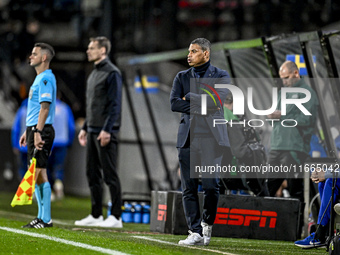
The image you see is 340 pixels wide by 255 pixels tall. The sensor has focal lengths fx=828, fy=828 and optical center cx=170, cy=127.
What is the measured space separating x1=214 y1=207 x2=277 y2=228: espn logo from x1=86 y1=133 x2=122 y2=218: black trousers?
64.5 inches

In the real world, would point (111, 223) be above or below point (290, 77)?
below

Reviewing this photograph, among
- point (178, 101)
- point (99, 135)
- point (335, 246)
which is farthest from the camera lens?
point (99, 135)

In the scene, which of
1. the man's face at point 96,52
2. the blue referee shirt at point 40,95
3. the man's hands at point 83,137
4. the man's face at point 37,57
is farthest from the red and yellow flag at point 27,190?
the man's face at point 96,52

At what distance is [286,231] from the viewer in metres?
9.51

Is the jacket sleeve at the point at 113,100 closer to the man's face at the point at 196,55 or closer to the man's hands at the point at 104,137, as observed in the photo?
the man's hands at the point at 104,137

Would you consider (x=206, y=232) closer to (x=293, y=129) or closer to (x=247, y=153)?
(x=247, y=153)

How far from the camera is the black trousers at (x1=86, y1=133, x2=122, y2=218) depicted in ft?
34.2

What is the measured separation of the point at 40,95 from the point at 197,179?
2171 millimetres

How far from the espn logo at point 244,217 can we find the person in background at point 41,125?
6.51 feet

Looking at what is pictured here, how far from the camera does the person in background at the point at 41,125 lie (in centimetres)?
900

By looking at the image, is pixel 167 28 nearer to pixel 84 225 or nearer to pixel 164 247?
pixel 84 225

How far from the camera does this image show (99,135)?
Result: 10.3m

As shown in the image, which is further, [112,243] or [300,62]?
[300,62]

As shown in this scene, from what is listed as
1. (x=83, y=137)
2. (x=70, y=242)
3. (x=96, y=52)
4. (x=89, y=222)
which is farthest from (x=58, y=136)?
(x=70, y=242)
